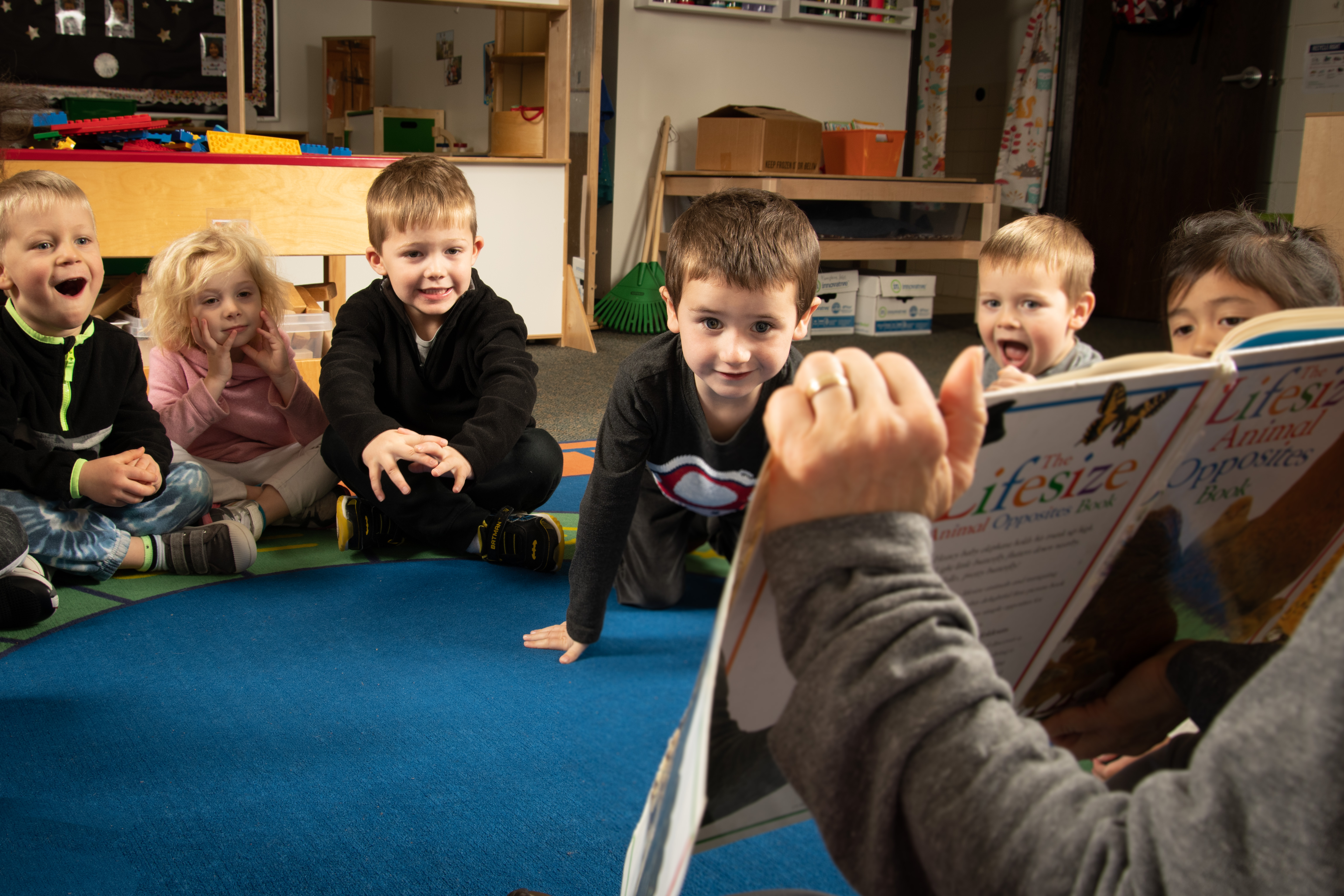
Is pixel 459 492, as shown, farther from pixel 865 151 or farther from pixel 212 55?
pixel 212 55

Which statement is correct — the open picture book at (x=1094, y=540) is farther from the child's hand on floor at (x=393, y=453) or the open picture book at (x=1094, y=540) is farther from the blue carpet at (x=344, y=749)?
the child's hand on floor at (x=393, y=453)

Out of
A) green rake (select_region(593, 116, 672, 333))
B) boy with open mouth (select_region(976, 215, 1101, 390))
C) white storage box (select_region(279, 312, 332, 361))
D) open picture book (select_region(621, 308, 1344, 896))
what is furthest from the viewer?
green rake (select_region(593, 116, 672, 333))

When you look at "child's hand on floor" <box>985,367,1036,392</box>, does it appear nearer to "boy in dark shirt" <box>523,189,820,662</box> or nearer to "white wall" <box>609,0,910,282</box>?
"boy in dark shirt" <box>523,189,820,662</box>

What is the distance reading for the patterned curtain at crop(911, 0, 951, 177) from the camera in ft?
15.5

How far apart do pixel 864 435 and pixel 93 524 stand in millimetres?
1505

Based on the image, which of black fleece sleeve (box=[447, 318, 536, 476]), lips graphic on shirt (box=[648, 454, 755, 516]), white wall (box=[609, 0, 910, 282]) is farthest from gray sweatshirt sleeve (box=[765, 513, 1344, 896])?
white wall (box=[609, 0, 910, 282])

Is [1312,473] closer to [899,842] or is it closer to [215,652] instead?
[899,842]

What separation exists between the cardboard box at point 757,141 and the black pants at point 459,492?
2.52 meters

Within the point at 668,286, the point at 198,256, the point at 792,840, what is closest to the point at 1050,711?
the point at 792,840

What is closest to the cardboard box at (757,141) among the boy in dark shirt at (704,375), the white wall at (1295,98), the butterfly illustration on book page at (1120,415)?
the white wall at (1295,98)

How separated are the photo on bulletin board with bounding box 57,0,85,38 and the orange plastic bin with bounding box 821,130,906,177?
3629 millimetres

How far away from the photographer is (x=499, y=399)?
63.3 inches

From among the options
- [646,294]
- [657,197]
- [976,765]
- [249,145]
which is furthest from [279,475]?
[657,197]

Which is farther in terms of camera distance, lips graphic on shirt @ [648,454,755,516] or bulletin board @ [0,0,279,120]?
bulletin board @ [0,0,279,120]
